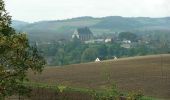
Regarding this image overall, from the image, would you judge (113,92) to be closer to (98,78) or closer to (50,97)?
(50,97)

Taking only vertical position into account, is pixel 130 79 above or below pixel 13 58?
below

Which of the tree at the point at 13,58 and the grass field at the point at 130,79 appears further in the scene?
the grass field at the point at 130,79

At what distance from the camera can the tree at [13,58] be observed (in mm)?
24641

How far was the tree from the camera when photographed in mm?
24641

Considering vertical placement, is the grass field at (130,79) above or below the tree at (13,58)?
below

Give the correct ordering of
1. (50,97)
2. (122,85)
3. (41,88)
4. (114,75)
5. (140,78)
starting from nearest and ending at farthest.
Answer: (50,97)
(41,88)
(122,85)
(140,78)
(114,75)

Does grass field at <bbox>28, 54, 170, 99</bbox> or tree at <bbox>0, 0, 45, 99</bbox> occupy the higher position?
tree at <bbox>0, 0, 45, 99</bbox>

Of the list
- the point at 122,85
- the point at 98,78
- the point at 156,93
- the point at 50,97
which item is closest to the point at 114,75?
the point at 98,78

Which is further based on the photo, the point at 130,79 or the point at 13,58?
the point at 130,79

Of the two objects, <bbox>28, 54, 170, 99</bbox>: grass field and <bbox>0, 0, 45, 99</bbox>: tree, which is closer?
<bbox>0, 0, 45, 99</bbox>: tree

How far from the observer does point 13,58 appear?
82.2ft

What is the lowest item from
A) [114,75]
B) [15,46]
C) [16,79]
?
[114,75]

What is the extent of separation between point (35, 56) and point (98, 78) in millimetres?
50576

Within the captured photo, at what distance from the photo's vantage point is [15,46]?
2464 cm
